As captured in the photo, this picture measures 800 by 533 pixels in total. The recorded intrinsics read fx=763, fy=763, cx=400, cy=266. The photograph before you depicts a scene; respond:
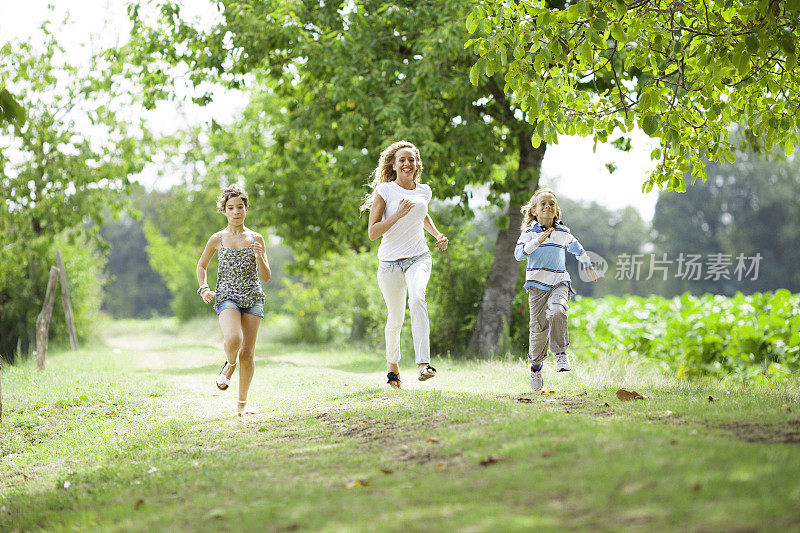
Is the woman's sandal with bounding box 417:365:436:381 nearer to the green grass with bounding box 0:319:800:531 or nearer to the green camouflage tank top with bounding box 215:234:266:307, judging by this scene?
the green grass with bounding box 0:319:800:531

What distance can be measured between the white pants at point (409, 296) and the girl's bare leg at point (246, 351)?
124cm

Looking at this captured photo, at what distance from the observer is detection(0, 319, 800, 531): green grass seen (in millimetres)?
3369

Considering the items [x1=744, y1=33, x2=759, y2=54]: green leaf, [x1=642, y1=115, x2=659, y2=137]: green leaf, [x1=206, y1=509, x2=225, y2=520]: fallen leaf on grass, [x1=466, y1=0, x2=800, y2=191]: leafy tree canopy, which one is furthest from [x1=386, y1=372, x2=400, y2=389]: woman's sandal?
Answer: [x1=744, y1=33, x2=759, y2=54]: green leaf

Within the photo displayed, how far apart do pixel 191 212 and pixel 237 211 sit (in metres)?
24.5

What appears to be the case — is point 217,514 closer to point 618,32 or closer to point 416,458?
point 416,458

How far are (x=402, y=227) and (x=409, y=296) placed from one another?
25.8 inches

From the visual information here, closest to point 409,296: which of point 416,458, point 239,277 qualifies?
point 239,277

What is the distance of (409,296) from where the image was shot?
700cm

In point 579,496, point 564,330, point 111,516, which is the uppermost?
point 564,330

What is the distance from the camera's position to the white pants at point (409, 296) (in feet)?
22.8

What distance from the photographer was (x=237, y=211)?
7.05 metres

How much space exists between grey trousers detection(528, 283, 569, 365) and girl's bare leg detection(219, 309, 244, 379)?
2693 millimetres

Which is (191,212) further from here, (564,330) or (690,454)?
(690,454)

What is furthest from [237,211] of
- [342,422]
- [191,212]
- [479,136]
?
[191,212]
